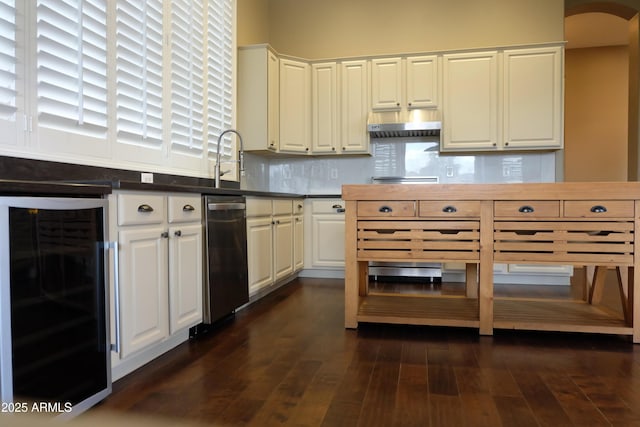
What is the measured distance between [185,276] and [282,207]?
1665 millimetres

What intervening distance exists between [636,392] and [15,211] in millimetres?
2344

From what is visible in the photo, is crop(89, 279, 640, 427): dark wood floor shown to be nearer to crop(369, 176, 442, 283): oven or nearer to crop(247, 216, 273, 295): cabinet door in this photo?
crop(247, 216, 273, 295): cabinet door

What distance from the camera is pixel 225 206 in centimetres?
270

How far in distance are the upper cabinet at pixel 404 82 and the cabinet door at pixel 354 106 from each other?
4.0 inches

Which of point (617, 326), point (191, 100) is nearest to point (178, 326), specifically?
point (191, 100)

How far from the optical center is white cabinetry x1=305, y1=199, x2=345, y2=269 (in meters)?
4.42

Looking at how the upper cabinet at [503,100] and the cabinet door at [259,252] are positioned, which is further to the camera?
the upper cabinet at [503,100]

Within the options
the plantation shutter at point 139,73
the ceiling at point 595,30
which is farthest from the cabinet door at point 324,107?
the ceiling at point 595,30

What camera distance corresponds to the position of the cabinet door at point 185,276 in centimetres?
218

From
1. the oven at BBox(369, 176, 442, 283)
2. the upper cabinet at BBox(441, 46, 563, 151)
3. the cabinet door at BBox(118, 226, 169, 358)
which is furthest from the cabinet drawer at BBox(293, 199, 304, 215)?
the cabinet door at BBox(118, 226, 169, 358)

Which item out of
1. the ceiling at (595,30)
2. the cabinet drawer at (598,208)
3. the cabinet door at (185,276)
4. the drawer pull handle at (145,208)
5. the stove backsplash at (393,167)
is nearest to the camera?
the drawer pull handle at (145,208)

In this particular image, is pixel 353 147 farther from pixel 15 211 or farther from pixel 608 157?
pixel 608 157

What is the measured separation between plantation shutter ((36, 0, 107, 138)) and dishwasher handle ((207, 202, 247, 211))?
0.69 metres

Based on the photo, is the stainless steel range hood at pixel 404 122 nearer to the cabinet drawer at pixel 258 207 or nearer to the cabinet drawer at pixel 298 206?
the cabinet drawer at pixel 298 206
